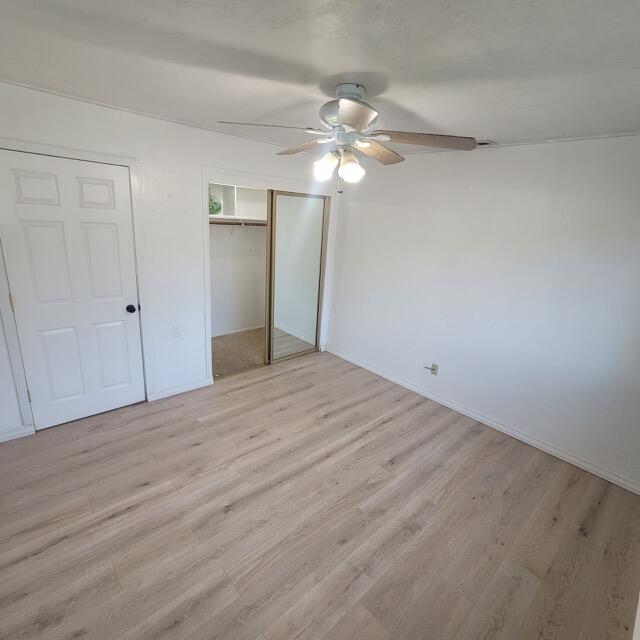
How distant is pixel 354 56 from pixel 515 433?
306 centimetres

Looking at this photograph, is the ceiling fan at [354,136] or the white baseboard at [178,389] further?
the white baseboard at [178,389]

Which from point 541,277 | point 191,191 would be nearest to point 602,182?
point 541,277

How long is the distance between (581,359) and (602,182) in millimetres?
1272

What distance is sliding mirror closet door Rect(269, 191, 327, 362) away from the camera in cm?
427

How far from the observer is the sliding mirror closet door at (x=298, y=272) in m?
4.27

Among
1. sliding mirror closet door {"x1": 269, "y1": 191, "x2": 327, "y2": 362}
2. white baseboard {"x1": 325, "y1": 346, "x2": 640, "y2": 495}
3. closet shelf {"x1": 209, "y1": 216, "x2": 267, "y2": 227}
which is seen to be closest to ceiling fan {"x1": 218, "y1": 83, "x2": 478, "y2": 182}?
sliding mirror closet door {"x1": 269, "y1": 191, "x2": 327, "y2": 362}

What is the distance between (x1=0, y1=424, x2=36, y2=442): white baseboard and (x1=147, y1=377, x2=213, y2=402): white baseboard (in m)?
0.85

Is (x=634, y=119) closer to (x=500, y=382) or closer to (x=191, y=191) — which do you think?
(x=500, y=382)

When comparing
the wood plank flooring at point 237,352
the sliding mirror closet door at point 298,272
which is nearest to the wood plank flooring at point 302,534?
the wood plank flooring at point 237,352

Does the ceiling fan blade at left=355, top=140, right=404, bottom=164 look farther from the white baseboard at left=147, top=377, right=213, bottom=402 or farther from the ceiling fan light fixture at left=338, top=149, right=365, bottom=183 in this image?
the white baseboard at left=147, top=377, right=213, bottom=402

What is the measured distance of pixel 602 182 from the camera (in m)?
2.35

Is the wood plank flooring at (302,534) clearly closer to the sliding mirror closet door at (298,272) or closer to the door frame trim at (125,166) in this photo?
the door frame trim at (125,166)

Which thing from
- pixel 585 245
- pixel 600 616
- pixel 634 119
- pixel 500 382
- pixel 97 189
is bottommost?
pixel 600 616

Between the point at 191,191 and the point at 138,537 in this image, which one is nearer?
the point at 138,537
